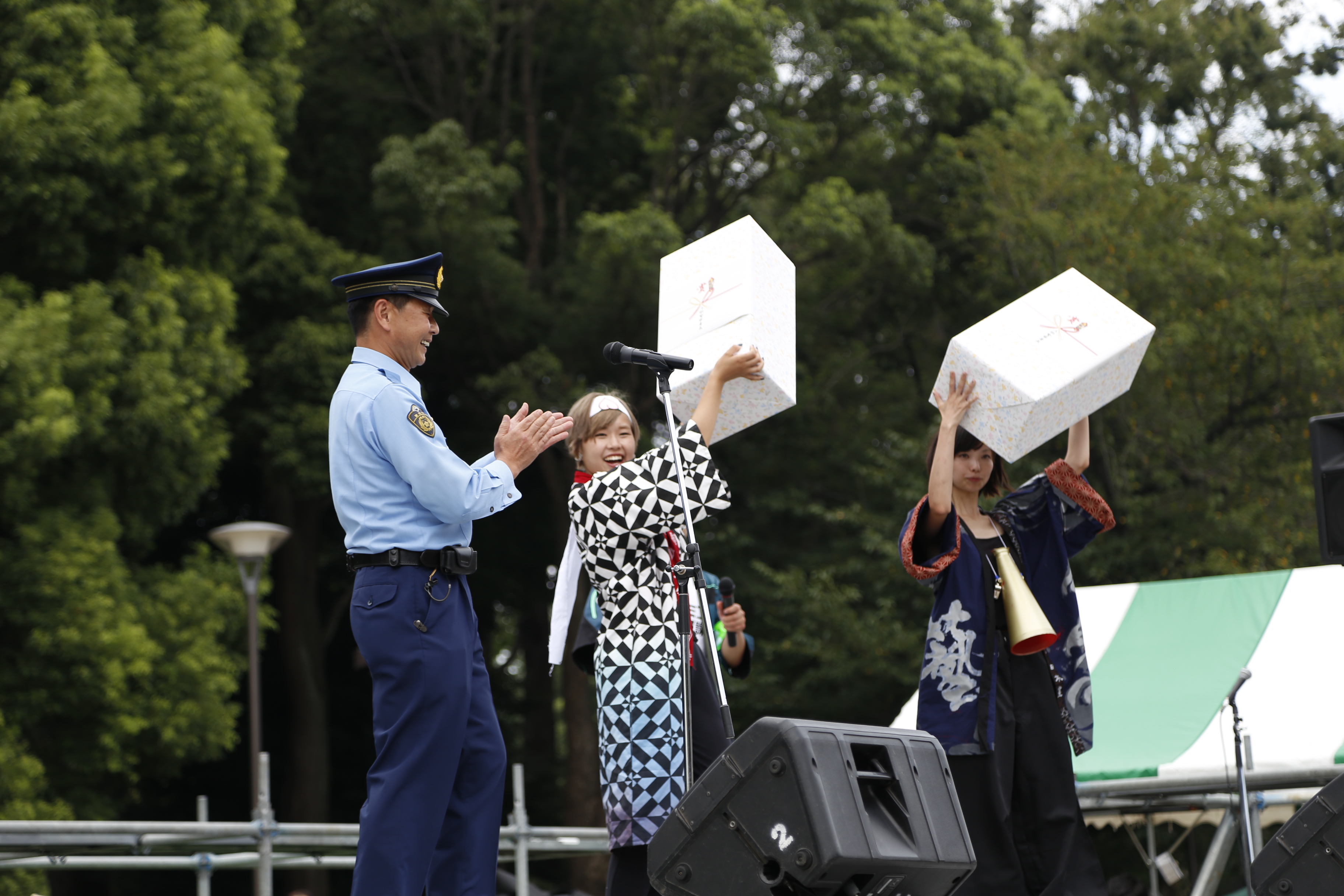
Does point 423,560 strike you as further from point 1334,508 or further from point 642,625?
point 1334,508

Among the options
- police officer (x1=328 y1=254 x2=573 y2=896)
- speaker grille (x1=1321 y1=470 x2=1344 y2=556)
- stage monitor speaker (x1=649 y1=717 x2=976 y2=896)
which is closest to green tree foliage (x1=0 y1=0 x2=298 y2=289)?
police officer (x1=328 y1=254 x2=573 y2=896)

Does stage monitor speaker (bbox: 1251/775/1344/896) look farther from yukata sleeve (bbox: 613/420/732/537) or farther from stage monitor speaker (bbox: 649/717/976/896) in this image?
yukata sleeve (bbox: 613/420/732/537)

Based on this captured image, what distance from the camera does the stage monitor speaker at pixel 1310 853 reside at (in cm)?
345

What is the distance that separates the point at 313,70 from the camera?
50.3 feet

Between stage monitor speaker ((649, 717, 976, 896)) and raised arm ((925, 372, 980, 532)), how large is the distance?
103 cm


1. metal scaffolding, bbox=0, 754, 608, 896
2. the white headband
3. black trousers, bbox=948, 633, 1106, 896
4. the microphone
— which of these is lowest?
metal scaffolding, bbox=0, 754, 608, 896

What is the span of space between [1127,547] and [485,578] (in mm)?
7317

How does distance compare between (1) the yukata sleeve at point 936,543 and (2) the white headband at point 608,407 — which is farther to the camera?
(2) the white headband at point 608,407

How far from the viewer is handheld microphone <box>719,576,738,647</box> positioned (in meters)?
4.41

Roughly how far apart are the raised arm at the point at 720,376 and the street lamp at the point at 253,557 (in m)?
7.50

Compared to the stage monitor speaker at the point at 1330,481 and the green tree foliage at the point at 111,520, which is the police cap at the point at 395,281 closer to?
the stage monitor speaker at the point at 1330,481

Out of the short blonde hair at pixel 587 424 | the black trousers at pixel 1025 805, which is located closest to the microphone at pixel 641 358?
the short blonde hair at pixel 587 424

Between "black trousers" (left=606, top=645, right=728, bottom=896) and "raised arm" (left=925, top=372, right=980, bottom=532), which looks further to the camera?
"raised arm" (left=925, top=372, right=980, bottom=532)

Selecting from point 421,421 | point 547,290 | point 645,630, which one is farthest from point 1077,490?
point 547,290
